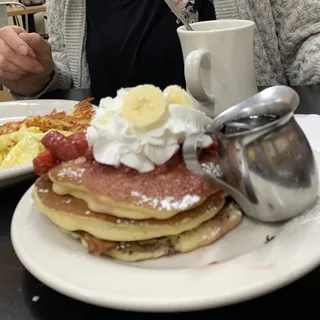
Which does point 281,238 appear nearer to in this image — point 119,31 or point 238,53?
point 238,53

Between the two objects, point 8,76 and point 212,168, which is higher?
point 212,168

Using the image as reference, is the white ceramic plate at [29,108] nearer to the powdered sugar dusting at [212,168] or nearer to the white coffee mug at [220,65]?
the white coffee mug at [220,65]

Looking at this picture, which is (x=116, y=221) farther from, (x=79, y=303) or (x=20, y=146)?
(x=20, y=146)

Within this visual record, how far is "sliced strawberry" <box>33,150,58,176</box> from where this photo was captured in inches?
28.0

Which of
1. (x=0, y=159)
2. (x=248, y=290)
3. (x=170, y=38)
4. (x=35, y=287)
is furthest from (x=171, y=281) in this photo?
(x=170, y=38)

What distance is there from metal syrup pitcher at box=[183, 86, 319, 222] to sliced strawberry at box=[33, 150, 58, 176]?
0.19 metres

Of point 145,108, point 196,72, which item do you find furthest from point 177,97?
point 196,72

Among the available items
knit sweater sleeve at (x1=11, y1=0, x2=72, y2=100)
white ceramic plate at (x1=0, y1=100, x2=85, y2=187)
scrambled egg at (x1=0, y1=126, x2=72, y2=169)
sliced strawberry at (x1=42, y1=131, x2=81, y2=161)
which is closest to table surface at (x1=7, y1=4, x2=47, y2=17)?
knit sweater sleeve at (x1=11, y1=0, x2=72, y2=100)

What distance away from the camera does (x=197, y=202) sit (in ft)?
1.97

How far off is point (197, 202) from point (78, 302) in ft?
0.55

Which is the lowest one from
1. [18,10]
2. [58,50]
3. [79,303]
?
Result: [18,10]

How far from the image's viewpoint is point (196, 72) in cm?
97

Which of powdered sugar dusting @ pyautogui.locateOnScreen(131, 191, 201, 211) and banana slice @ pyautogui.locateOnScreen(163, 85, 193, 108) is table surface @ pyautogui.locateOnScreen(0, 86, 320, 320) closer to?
Answer: powdered sugar dusting @ pyautogui.locateOnScreen(131, 191, 201, 211)

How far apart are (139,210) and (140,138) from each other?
4.2 inches
